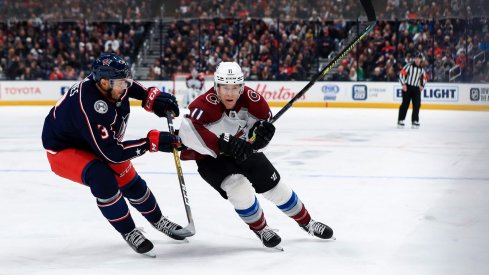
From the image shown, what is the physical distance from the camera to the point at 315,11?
15.7 meters

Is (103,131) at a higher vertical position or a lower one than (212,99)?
lower

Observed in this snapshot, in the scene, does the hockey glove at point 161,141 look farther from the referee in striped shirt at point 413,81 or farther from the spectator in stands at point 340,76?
the spectator in stands at point 340,76

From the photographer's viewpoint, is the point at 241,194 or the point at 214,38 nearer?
the point at 241,194

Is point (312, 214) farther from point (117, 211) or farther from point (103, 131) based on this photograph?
point (103, 131)

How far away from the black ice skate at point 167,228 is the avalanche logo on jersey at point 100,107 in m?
0.78

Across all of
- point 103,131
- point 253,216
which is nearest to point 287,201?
point 253,216

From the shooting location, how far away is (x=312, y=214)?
456 centimetres

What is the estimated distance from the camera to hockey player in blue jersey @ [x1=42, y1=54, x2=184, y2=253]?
11.0ft

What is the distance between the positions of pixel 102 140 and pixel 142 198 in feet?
1.76

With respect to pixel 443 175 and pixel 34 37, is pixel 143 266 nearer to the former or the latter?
pixel 443 175

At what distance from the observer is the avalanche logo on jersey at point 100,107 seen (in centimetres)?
335

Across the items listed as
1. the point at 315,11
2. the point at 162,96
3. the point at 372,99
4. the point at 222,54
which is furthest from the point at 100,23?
the point at 162,96

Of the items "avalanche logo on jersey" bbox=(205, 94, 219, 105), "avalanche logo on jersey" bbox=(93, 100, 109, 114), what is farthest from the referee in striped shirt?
"avalanche logo on jersey" bbox=(93, 100, 109, 114)

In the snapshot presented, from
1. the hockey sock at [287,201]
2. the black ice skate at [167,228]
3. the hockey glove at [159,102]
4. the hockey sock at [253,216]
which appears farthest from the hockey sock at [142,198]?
the hockey sock at [287,201]
